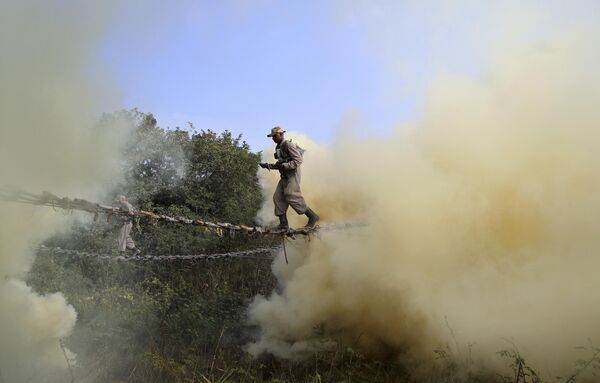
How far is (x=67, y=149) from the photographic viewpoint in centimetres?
722

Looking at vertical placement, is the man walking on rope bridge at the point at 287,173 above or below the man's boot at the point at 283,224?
above

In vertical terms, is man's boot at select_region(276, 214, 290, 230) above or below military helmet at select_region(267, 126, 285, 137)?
below

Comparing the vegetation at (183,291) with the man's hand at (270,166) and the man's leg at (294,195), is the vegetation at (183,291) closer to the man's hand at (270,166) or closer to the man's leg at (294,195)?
the man's hand at (270,166)

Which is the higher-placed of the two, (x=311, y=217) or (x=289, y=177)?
(x=289, y=177)

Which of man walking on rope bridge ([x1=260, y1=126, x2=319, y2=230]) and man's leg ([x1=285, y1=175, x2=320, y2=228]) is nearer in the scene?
man walking on rope bridge ([x1=260, y1=126, x2=319, y2=230])

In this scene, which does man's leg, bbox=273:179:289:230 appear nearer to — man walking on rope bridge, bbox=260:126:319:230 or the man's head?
man walking on rope bridge, bbox=260:126:319:230

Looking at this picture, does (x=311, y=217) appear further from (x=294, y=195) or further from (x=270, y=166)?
(x=270, y=166)

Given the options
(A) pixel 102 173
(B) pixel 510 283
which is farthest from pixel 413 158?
(A) pixel 102 173

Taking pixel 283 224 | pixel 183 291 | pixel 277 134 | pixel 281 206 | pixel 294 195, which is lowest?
pixel 183 291

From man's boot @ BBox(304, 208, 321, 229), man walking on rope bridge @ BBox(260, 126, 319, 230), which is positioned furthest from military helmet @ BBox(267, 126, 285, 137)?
man's boot @ BBox(304, 208, 321, 229)

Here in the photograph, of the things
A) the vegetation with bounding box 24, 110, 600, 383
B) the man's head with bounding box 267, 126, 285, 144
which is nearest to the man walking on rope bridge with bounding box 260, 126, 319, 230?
the man's head with bounding box 267, 126, 285, 144

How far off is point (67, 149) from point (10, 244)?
6.02 ft

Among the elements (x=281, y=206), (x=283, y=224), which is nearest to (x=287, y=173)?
(x=281, y=206)

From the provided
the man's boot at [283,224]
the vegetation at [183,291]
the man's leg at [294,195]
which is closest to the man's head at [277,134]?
the man's leg at [294,195]
